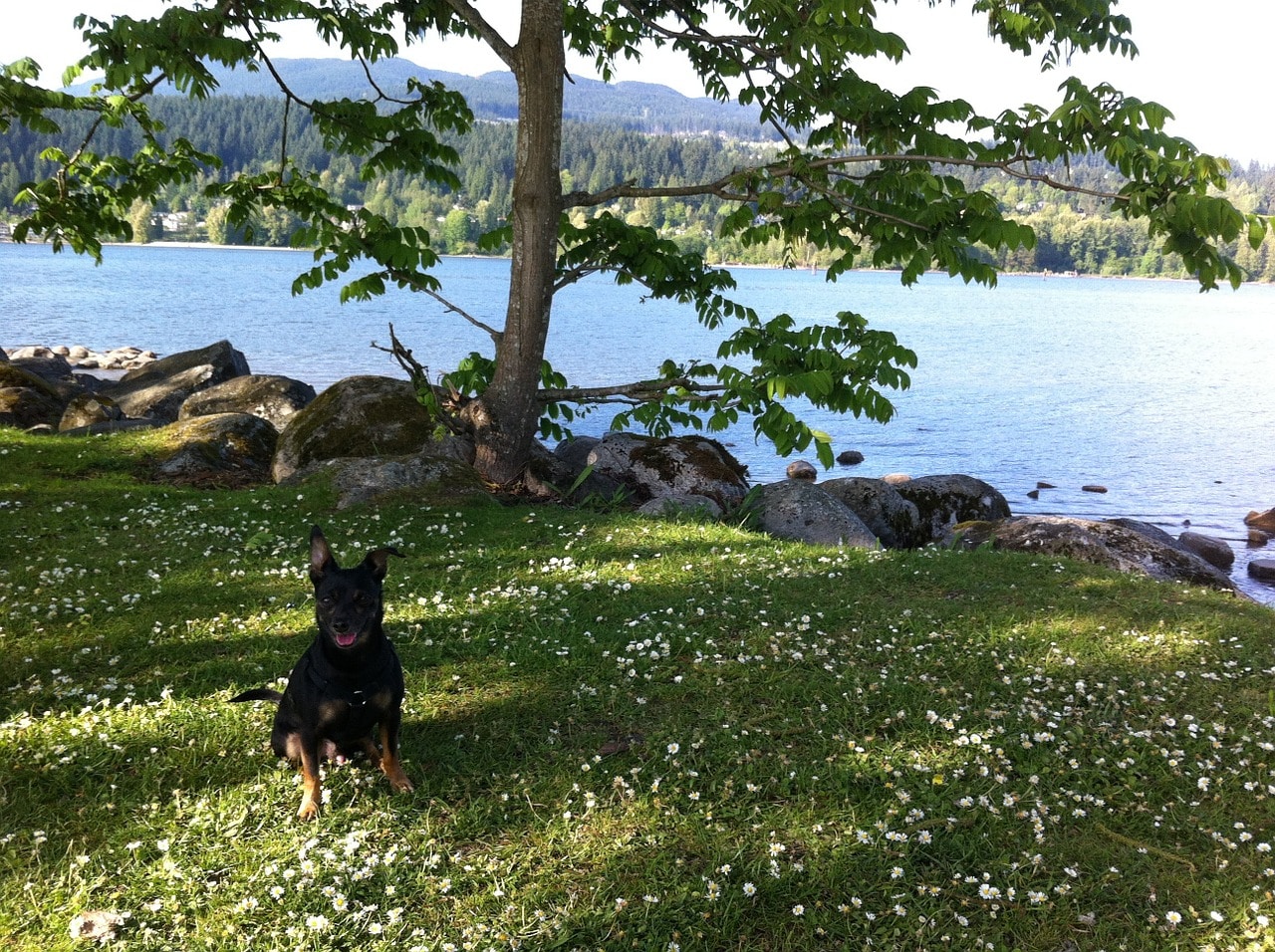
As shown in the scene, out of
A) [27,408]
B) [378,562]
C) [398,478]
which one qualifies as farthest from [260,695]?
[27,408]

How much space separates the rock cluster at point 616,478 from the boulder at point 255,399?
0.85 metres

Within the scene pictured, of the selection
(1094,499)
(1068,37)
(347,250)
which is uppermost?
(1068,37)

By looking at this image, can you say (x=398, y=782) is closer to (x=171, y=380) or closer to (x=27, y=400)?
(x=27, y=400)

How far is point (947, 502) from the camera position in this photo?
19.1 meters

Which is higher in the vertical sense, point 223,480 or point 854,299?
point 854,299

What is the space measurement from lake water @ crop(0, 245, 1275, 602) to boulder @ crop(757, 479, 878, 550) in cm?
1096

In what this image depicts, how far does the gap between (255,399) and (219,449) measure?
267 inches

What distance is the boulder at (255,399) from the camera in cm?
2258

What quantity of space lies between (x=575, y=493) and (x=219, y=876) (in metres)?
10.8

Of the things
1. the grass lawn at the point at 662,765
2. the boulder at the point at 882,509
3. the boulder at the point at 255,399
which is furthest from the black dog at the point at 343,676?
the boulder at the point at 255,399

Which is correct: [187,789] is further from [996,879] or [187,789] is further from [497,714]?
[996,879]

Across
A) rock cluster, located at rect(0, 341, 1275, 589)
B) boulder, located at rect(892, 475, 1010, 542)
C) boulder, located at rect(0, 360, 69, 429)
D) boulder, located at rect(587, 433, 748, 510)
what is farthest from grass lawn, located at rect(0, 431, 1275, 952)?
boulder, located at rect(0, 360, 69, 429)

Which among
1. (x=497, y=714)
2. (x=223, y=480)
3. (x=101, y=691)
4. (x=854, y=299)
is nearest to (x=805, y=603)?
(x=497, y=714)

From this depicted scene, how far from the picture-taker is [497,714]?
711 cm
